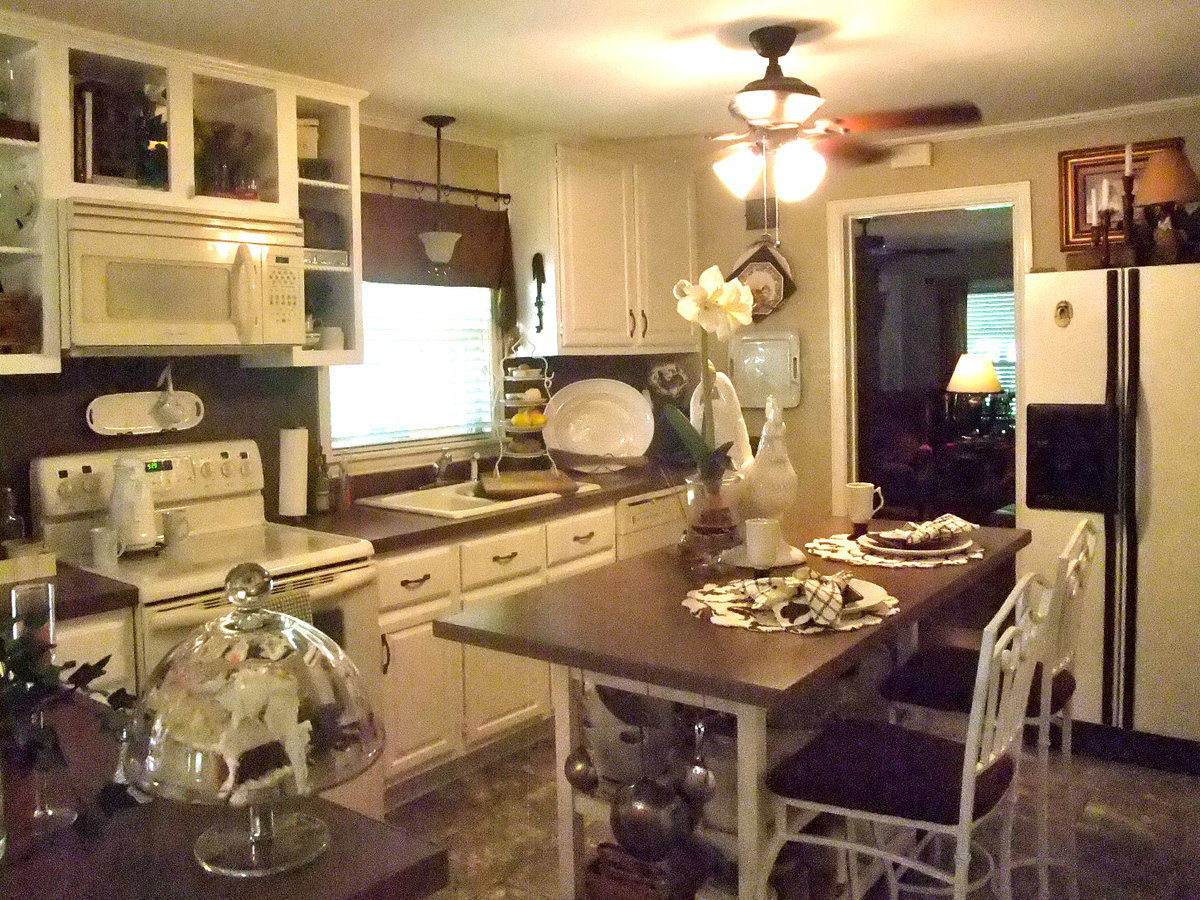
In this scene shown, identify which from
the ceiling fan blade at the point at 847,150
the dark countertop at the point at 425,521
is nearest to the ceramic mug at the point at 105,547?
the dark countertop at the point at 425,521

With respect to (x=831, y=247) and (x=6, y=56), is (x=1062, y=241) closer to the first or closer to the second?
(x=831, y=247)

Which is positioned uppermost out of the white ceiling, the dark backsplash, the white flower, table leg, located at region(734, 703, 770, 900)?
the white ceiling

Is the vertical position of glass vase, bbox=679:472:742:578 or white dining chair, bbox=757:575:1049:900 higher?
glass vase, bbox=679:472:742:578

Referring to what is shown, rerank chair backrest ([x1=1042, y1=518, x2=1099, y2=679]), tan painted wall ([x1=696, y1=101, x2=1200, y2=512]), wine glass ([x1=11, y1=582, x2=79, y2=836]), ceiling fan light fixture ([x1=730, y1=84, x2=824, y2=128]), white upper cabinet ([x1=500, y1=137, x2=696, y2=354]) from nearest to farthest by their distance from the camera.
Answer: wine glass ([x1=11, y1=582, x2=79, y2=836]) < chair backrest ([x1=1042, y1=518, x2=1099, y2=679]) < ceiling fan light fixture ([x1=730, y1=84, x2=824, y2=128]) < tan painted wall ([x1=696, y1=101, x2=1200, y2=512]) < white upper cabinet ([x1=500, y1=137, x2=696, y2=354])

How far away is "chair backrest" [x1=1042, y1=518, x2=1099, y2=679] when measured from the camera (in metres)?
2.27

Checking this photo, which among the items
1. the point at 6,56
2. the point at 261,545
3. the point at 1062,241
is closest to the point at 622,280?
the point at 1062,241

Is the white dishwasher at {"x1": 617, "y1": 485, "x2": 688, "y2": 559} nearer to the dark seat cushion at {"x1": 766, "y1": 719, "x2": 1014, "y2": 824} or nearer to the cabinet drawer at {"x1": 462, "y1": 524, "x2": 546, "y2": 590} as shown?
the cabinet drawer at {"x1": 462, "y1": 524, "x2": 546, "y2": 590}

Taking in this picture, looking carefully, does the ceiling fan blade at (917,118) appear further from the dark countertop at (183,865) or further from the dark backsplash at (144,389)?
the dark backsplash at (144,389)

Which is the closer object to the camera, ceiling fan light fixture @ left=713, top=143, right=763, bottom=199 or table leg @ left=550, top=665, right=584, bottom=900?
table leg @ left=550, top=665, right=584, bottom=900

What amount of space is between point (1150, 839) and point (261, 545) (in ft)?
8.84

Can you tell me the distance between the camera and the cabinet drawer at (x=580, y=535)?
3.80 metres

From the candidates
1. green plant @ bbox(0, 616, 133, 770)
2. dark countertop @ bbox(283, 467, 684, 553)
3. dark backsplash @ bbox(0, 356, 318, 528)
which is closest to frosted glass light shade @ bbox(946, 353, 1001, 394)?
dark countertop @ bbox(283, 467, 684, 553)

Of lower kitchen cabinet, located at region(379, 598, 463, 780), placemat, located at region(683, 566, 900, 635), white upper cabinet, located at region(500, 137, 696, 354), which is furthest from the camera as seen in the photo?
white upper cabinet, located at region(500, 137, 696, 354)

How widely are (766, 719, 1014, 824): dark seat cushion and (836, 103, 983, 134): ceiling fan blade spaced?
4.41 feet
